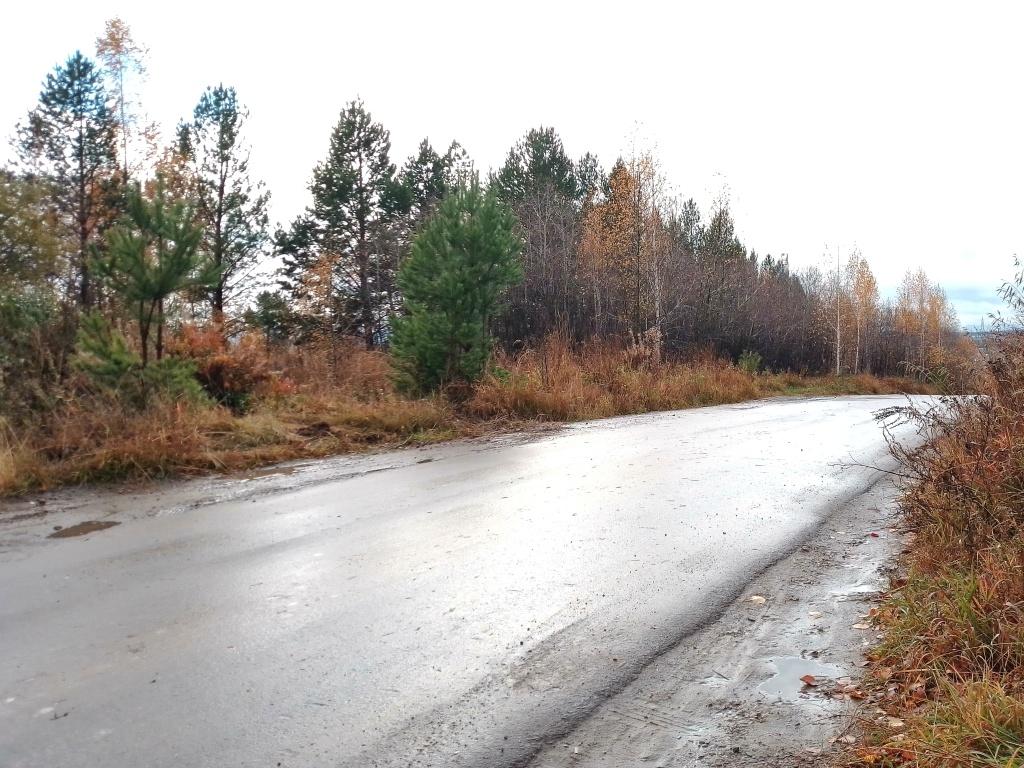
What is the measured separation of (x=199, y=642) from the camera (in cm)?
403

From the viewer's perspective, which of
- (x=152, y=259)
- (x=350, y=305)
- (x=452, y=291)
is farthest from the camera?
(x=350, y=305)

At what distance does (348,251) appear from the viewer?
35.0 m

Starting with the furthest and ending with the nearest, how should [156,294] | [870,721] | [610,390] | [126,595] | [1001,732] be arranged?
[610,390] → [156,294] → [126,595] → [870,721] → [1001,732]

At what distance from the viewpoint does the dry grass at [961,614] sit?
2791 millimetres

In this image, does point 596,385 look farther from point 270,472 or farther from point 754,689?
point 754,689

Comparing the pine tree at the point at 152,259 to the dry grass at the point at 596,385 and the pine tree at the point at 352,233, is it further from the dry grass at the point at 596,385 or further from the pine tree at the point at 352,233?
the pine tree at the point at 352,233

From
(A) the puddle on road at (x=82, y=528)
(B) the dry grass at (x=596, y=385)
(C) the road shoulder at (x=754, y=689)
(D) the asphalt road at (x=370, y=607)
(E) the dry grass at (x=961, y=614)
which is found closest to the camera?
(E) the dry grass at (x=961, y=614)

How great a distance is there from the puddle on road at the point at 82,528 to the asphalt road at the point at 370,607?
145mm

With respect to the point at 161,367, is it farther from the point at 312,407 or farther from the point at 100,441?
the point at 312,407

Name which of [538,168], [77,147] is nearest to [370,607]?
[77,147]

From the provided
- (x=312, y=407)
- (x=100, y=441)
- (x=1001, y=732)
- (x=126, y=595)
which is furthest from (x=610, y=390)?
(x=1001, y=732)

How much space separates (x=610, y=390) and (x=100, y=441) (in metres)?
11.7

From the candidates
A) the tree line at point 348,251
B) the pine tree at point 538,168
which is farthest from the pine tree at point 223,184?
the pine tree at point 538,168

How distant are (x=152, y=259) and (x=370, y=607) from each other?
324 inches
